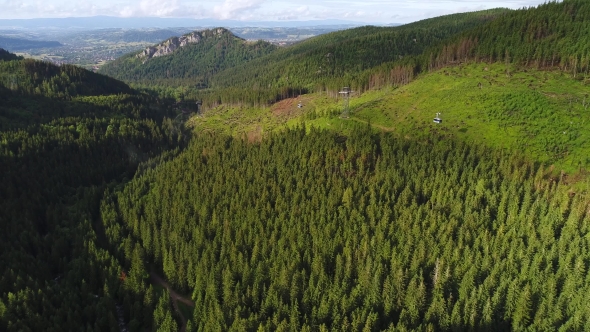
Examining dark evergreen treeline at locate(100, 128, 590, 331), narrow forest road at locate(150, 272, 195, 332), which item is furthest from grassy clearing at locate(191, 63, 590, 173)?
narrow forest road at locate(150, 272, 195, 332)

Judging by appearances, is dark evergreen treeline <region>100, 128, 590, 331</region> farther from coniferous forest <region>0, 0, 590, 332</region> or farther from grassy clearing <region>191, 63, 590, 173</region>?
grassy clearing <region>191, 63, 590, 173</region>

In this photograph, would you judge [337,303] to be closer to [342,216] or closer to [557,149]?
[342,216]

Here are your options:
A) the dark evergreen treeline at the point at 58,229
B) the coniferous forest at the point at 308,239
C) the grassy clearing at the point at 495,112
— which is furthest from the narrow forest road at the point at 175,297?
the grassy clearing at the point at 495,112

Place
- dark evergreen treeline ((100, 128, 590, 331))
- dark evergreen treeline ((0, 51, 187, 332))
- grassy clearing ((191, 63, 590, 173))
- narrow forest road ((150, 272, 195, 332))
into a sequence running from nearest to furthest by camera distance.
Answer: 1. dark evergreen treeline ((100, 128, 590, 331))
2. dark evergreen treeline ((0, 51, 187, 332))
3. narrow forest road ((150, 272, 195, 332))
4. grassy clearing ((191, 63, 590, 173))

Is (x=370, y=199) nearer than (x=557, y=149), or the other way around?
(x=370, y=199)

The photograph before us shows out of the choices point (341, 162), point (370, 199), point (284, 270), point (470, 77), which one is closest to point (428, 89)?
point (470, 77)

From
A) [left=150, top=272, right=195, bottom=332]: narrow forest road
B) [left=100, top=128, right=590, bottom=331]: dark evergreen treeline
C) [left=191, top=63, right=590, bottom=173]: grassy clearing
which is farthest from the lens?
[left=191, top=63, right=590, bottom=173]: grassy clearing

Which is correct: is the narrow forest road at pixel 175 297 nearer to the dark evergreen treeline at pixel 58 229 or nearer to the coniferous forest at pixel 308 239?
the coniferous forest at pixel 308 239
